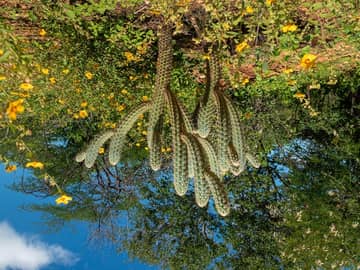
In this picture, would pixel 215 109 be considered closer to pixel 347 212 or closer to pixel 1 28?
pixel 1 28

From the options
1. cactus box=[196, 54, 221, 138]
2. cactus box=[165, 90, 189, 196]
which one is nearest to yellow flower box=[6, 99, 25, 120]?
cactus box=[165, 90, 189, 196]

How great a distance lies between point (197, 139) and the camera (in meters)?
3.62

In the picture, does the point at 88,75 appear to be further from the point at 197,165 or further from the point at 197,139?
the point at 197,165

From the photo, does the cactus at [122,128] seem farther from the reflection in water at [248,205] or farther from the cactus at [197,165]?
the reflection in water at [248,205]

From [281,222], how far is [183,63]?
3.94 meters

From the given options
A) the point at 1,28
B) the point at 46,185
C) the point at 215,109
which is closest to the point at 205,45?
the point at 215,109

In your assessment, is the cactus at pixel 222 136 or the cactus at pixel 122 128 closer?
the cactus at pixel 222 136

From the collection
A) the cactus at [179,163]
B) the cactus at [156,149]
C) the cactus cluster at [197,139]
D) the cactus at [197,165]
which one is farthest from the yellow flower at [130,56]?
the cactus at [197,165]

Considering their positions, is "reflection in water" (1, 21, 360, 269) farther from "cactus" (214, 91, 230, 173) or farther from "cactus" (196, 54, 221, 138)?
"cactus" (214, 91, 230, 173)

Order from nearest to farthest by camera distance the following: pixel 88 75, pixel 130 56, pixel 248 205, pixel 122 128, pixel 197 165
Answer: pixel 197 165, pixel 122 128, pixel 88 75, pixel 130 56, pixel 248 205

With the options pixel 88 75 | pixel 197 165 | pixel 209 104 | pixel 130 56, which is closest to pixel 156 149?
pixel 197 165

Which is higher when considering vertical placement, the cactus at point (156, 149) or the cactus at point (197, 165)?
the cactus at point (156, 149)

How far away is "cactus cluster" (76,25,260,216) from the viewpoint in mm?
3475

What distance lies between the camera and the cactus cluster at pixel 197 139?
137 inches
